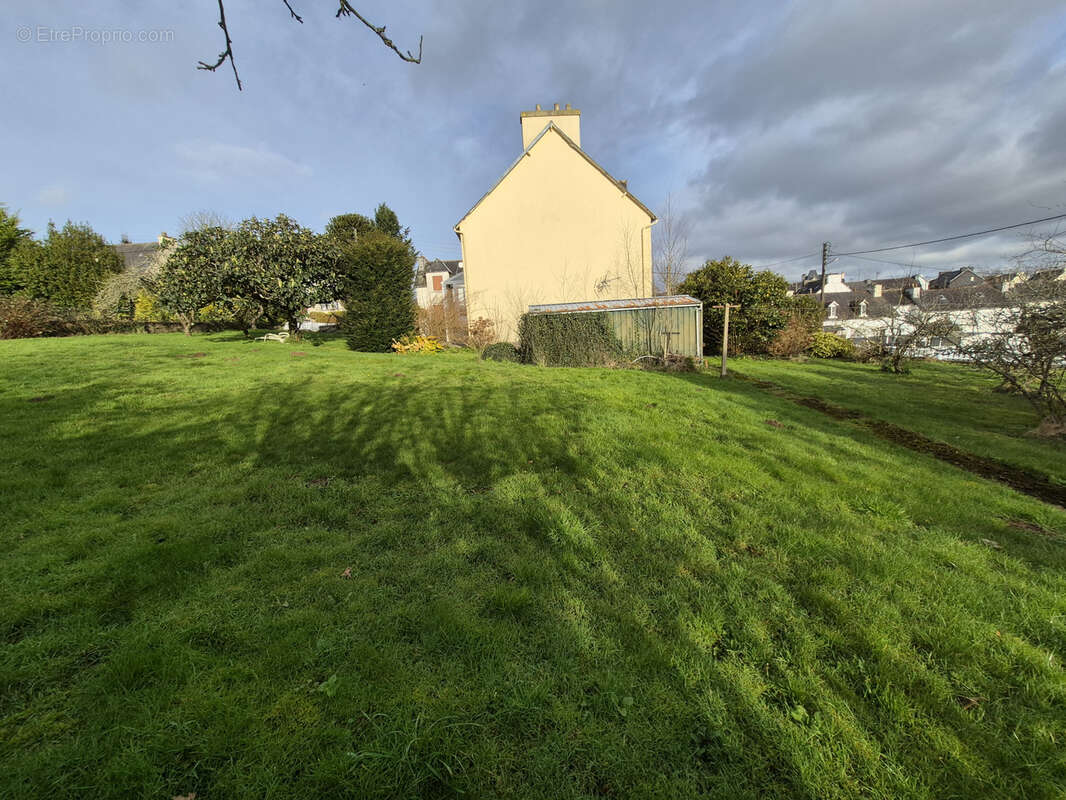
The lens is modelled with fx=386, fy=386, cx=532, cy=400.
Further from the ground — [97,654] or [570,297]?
[570,297]

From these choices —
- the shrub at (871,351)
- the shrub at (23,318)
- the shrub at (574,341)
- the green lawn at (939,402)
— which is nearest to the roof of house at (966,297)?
the shrub at (871,351)

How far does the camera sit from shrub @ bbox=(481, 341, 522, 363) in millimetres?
13592

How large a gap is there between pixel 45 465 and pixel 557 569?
18.1 feet

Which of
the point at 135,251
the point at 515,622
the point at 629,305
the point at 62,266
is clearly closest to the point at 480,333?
the point at 629,305

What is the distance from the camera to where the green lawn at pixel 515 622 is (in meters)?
1.66

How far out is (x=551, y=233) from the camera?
724 inches

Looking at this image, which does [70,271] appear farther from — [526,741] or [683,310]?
[526,741]

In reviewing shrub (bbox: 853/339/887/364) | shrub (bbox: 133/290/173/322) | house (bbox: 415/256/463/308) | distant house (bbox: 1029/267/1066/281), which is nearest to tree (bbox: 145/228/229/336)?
shrub (bbox: 133/290/173/322)

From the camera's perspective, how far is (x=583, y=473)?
4.55 metres

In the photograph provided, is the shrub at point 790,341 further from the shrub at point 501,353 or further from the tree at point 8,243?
the tree at point 8,243

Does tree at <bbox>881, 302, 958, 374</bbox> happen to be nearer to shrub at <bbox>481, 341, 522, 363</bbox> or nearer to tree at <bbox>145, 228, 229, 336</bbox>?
shrub at <bbox>481, 341, 522, 363</bbox>

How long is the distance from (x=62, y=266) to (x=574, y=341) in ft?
95.1

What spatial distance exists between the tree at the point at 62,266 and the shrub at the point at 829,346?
3748 centimetres

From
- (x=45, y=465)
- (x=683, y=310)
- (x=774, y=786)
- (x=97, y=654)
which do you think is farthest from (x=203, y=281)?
(x=774, y=786)
